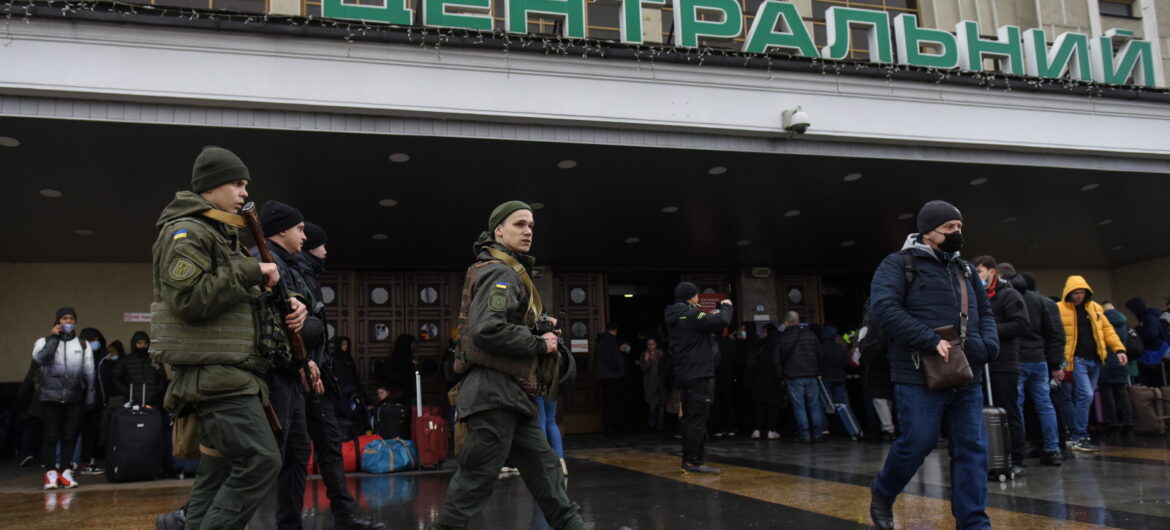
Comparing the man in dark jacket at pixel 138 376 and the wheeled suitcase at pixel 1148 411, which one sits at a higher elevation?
the man in dark jacket at pixel 138 376

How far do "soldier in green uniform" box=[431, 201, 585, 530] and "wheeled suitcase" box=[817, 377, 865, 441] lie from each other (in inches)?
333

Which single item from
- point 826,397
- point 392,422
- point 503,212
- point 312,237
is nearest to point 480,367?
point 503,212

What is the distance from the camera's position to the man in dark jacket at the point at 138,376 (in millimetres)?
8930

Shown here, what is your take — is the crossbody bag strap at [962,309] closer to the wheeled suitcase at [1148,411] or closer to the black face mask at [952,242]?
the black face mask at [952,242]

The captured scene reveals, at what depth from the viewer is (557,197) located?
1055cm

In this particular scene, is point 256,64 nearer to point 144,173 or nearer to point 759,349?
point 144,173

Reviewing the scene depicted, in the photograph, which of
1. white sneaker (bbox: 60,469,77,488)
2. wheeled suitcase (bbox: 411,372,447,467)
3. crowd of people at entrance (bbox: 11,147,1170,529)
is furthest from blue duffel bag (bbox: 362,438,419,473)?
white sneaker (bbox: 60,469,77,488)

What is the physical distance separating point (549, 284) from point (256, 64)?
786 centimetres

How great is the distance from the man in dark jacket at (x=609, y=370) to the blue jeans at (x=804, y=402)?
3.19 m

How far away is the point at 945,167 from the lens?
984 cm

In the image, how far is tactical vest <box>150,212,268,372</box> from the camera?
2900 millimetres

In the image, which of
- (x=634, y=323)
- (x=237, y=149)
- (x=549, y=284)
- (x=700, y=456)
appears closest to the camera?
(x=700, y=456)

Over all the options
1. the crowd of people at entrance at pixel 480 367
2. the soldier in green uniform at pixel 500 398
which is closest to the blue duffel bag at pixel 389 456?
the crowd of people at entrance at pixel 480 367

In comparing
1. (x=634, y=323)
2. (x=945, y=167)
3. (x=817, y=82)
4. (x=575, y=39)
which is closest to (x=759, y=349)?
(x=945, y=167)
